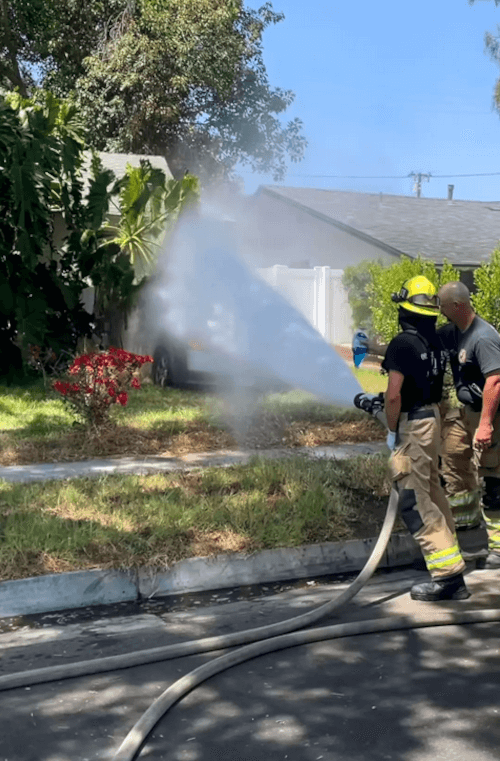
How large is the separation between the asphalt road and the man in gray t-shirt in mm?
1394

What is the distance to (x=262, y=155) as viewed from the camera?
35031 millimetres

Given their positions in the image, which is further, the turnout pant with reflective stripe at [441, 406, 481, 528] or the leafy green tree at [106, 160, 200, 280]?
the leafy green tree at [106, 160, 200, 280]

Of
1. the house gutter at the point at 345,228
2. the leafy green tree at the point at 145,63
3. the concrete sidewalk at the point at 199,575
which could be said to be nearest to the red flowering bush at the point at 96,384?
the concrete sidewalk at the point at 199,575

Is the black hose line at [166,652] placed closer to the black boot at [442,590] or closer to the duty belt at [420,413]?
the black boot at [442,590]

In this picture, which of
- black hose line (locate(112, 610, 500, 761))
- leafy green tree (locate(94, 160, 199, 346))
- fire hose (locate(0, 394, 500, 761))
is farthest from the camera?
leafy green tree (locate(94, 160, 199, 346))

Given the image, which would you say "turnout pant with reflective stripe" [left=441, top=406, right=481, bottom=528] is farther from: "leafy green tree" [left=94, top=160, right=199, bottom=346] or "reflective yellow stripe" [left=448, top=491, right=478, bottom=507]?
"leafy green tree" [left=94, top=160, right=199, bottom=346]

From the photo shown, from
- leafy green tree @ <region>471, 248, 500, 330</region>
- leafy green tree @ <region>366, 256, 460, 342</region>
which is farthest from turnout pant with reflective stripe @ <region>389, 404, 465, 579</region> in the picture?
leafy green tree @ <region>366, 256, 460, 342</region>

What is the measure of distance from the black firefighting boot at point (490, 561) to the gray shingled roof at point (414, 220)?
61.2 ft

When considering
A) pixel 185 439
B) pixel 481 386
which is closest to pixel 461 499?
pixel 481 386

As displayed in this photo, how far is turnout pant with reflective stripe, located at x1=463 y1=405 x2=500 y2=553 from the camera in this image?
686 cm

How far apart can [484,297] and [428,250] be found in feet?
32.8

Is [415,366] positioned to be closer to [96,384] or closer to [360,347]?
[360,347]

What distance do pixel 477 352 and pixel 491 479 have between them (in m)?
0.91

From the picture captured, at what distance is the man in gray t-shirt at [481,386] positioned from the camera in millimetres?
6648
